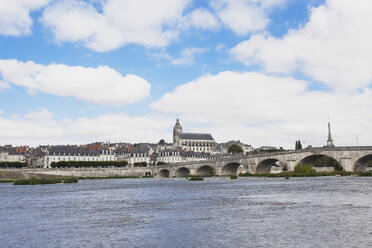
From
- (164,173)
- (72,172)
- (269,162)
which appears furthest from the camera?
(164,173)

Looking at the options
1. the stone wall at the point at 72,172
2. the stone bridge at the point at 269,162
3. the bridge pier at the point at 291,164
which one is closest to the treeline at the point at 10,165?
the stone wall at the point at 72,172

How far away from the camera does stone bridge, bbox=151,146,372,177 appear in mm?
82312

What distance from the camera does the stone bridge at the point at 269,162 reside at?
82312mm

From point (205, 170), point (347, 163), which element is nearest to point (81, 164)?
point (205, 170)

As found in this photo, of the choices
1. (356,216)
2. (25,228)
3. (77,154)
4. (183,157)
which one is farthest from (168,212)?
(183,157)

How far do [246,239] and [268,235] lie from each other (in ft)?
4.77

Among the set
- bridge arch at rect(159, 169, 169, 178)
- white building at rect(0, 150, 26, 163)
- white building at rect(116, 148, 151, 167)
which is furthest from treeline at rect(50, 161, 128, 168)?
white building at rect(116, 148, 151, 167)

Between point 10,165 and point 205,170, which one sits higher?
point 10,165

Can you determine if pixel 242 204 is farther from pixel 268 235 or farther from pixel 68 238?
pixel 68 238

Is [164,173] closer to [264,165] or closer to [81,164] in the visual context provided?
[81,164]

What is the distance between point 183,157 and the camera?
Result: 17312cm

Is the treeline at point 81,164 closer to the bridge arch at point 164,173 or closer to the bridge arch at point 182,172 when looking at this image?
the bridge arch at point 164,173

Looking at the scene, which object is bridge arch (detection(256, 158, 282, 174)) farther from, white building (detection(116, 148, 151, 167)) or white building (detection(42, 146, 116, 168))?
white building (detection(42, 146, 116, 168))

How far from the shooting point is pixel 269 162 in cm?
10000
